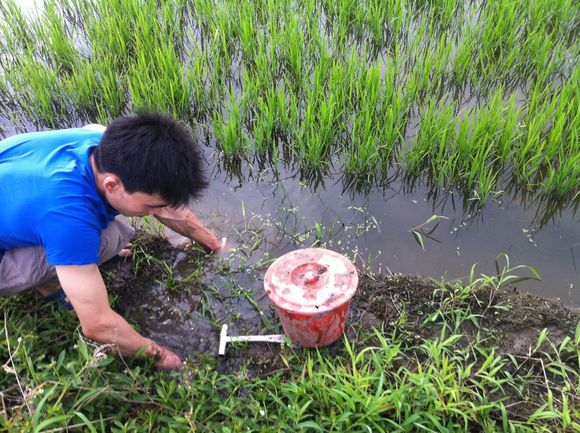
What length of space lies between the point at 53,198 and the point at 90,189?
129 millimetres

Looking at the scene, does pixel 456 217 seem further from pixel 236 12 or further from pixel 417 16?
pixel 236 12

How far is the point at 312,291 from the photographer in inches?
61.9

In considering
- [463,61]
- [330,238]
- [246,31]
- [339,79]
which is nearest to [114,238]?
[330,238]

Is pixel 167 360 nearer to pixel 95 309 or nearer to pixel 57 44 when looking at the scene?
pixel 95 309

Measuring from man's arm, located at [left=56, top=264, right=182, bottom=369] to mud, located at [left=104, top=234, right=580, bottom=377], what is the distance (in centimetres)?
31

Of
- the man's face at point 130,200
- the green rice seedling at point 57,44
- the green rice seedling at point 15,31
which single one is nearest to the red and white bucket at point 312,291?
the man's face at point 130,200

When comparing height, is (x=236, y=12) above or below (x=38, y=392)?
above

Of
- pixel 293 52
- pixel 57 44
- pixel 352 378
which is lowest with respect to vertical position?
pixel 352 378

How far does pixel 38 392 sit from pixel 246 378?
77cm

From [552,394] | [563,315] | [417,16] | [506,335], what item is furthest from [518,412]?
[417,16]

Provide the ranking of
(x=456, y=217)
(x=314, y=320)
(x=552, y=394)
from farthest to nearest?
1. (x=456, y=217)
2. (x=552, y=394)
3. (x=314, y=320)

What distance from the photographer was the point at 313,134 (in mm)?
2650

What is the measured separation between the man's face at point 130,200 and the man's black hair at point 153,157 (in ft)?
0.10

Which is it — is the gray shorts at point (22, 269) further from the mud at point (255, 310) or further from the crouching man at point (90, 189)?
the mud at point (255, 310)
